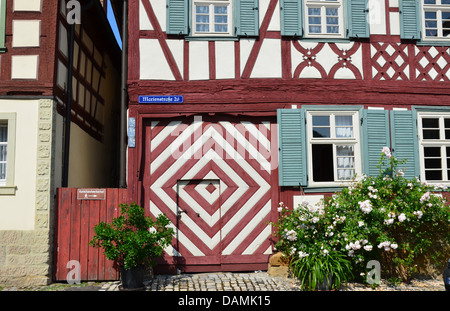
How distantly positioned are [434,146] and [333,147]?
205 cm

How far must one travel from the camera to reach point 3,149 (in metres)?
7.86

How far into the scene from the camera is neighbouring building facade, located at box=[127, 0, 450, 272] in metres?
8.45

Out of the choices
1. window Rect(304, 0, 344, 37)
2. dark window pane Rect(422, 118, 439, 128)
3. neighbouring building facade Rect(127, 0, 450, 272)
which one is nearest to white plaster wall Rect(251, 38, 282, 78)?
neighbouring building facade Rect(127, 0, 450, 272)

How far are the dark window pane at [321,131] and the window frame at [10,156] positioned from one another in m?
5.47

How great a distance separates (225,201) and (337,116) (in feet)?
9.01

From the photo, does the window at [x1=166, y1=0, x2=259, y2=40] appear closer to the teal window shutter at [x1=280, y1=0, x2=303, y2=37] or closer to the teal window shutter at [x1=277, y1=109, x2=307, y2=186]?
the teal window shutter at [x1=280, y1=0, x2=303, y2=37]

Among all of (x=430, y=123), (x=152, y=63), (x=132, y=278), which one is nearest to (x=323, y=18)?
(x=430, y=123)

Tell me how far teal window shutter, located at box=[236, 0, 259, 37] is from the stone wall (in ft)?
12.3

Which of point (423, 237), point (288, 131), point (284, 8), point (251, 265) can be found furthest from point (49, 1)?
point (423, 237)

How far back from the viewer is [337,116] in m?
8.77

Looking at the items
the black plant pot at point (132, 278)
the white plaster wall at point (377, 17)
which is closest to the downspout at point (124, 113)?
the black plant pot at point (132, 278)

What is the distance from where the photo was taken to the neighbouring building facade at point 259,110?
8.45 metres

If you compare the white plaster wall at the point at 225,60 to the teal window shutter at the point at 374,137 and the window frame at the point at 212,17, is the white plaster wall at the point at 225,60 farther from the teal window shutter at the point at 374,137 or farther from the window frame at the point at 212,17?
the teal window shutter at the point at 374,137

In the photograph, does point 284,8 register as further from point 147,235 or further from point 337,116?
point 147,235
